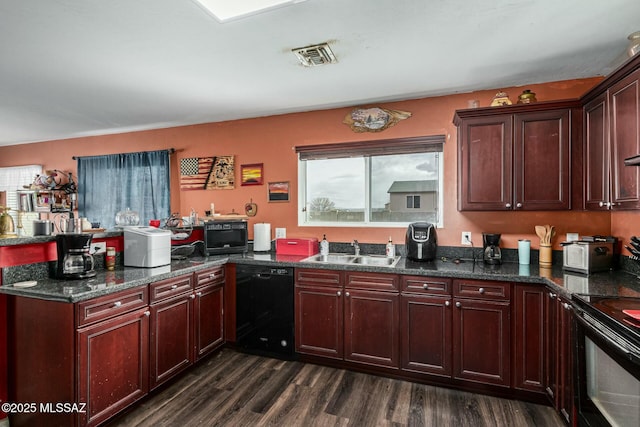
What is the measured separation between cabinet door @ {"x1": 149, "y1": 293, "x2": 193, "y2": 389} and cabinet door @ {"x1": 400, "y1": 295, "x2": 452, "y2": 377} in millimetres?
1732

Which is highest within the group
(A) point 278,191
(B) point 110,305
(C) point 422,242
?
(A) point 278,191

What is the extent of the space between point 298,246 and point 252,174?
1.09 metres

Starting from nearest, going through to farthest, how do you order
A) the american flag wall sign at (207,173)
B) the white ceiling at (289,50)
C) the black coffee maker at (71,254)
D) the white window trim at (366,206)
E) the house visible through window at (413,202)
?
the white ceiling at (289,50)
the black coffee maker at (71,254)
the white window trim at (366,206)
the house visible through window at (413,202)
the american flag wall sign at (207,173)

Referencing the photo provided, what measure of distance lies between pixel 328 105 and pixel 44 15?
223 centimetres

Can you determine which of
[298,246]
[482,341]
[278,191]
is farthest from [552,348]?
[278,191]

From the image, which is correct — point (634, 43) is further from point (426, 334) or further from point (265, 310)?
point (265, 310)

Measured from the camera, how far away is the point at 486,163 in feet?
8.55

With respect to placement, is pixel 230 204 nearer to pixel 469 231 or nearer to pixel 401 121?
pixel 401 121

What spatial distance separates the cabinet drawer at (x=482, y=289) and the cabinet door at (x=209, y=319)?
81.6 inches

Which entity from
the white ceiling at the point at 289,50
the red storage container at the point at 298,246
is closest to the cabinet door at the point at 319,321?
the red storage container at the point at 298,246

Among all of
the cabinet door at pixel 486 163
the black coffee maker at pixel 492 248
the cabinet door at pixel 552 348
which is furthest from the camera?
the black coffee maker at pixel 492 248

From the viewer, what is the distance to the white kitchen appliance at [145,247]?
2570 mm

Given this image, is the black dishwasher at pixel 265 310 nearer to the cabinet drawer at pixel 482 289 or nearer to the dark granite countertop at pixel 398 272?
the dark granite countertop at pixel 398 272

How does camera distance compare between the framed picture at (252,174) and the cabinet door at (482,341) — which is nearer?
the cabinet door at (482,341)
